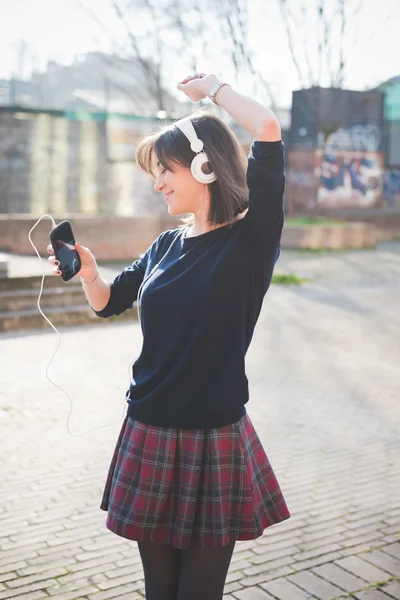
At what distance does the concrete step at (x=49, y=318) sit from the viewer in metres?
10.1

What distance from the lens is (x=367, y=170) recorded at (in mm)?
29734

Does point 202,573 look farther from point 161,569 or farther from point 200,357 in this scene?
point 200,357

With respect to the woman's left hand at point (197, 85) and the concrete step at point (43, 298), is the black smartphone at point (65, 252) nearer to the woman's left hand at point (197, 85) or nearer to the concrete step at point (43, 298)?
the woman's left hand at point (197, 85)

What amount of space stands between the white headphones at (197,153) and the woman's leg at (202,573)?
1.07 m

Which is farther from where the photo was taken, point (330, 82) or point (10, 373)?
point (330, 82)

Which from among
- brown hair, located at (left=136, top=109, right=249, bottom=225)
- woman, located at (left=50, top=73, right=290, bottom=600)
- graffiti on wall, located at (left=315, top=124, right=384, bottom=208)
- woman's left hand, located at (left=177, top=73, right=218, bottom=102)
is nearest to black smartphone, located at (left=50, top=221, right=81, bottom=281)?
woman, located at (left=50, top=73, right=290, bottom=600)

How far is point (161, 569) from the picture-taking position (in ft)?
8.00

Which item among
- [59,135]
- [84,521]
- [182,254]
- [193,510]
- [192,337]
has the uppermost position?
[59,135]

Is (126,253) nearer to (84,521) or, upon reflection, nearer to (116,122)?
(116,122)

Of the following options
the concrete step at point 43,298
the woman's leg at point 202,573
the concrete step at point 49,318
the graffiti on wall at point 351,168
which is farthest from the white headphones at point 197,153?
the graffiti on wall at point 351,168

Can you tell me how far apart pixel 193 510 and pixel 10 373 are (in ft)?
18.9

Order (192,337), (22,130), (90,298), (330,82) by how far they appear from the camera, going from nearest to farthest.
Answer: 1. (192,337)
2. (90,298)
3. (22,130)
4. (330,82)

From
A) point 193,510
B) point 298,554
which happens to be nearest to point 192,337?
point 193,510

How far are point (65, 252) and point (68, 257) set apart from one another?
0.07 ft
